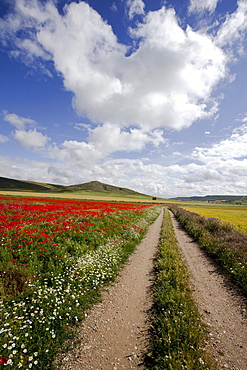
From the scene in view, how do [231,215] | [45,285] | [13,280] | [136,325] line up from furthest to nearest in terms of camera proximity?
[231,215]
[45,285]
[13,280]
[136,325]

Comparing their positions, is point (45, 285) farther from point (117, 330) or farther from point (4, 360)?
point (117, 330)

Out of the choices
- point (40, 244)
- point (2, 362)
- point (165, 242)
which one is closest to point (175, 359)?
point (2, 362)

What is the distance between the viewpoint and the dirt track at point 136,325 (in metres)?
4.20

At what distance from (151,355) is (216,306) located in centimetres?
367

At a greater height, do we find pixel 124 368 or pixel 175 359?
pixel 175 359

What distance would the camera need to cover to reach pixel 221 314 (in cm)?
605

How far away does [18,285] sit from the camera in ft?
21.4

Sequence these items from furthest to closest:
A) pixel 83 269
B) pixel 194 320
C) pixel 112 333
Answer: pixel 83 269, pixel 194 320, pixel 112 333

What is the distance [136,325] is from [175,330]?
1251 millimetres

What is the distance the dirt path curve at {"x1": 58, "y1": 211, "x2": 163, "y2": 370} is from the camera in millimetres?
4137

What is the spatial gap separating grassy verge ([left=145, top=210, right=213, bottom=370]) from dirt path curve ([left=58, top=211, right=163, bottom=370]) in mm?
361

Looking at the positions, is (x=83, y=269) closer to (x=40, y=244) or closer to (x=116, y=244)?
(x=40, y=244)

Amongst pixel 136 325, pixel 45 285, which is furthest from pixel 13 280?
pixel 136 325

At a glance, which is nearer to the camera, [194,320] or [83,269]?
[194,320]
